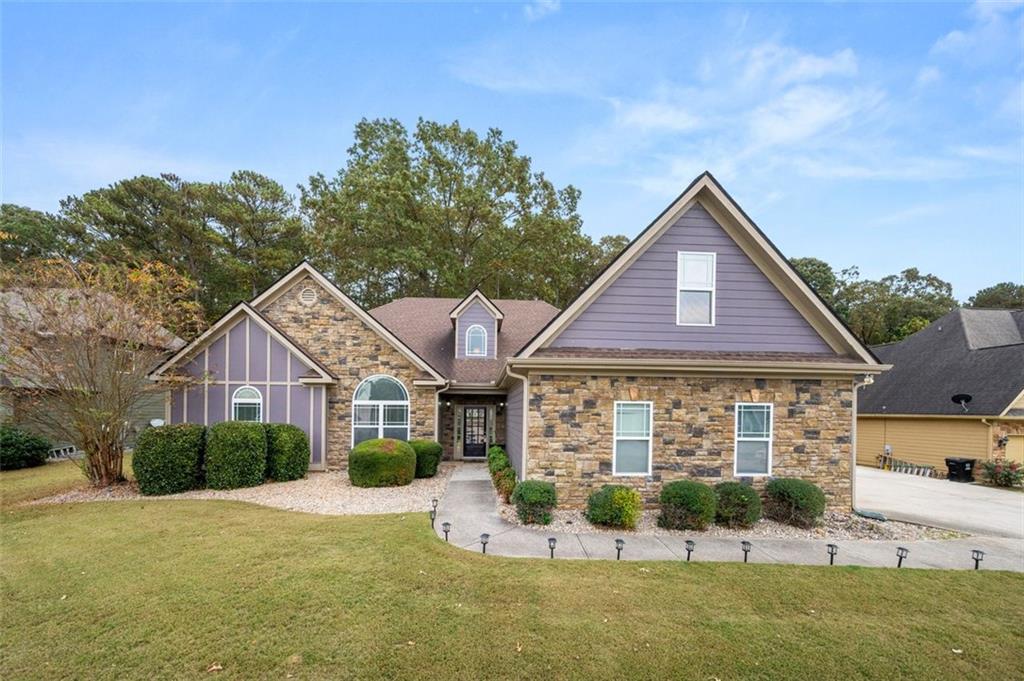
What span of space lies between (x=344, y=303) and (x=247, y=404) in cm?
397

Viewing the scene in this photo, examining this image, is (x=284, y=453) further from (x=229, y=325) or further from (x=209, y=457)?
(x=229, y=325)

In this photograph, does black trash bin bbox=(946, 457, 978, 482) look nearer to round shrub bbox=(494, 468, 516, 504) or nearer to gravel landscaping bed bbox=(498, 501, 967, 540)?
gravel landscaping bed bbox=(498, 501, 967, 540)

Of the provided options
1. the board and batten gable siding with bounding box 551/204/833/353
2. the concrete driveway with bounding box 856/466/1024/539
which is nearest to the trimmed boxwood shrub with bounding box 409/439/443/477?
the board and batten gable siding with bounding box 551/204/833/353

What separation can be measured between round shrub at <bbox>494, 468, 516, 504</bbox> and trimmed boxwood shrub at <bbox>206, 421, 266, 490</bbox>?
599cm

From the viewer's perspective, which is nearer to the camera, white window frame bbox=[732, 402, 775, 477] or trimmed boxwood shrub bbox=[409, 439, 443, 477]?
white window frame bbox=[732, 402, 775, 477]

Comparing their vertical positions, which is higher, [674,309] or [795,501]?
[674,309]

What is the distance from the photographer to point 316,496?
34.1 ft

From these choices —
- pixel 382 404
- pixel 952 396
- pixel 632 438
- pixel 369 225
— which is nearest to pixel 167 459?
pixel 382 404

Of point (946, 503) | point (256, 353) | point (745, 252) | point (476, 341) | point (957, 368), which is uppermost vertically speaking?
point (745, 252)

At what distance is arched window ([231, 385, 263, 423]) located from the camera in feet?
42.2

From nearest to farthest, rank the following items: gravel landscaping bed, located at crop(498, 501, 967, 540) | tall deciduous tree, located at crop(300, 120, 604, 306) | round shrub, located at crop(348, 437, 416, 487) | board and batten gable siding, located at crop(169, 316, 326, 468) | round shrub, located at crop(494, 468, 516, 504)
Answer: gravel landscaping bed, located at crop(498, 501, 967, 540) → round shrub, located at crop(494, 468, 516, 504) → round shrub, located at crop(348, 437, 416, 487) → board and batten gable siding, located at crop(169, 316, 326, 468) → tall deciduous tree, located at crop(300, 120, 604, 306)

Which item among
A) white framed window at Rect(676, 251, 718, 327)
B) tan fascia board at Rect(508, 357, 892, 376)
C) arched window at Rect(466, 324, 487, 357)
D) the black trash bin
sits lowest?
the black trash bin

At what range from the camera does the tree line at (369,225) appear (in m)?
26.4

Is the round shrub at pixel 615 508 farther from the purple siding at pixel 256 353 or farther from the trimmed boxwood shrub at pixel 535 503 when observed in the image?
the purple siding at pixel 256 353
